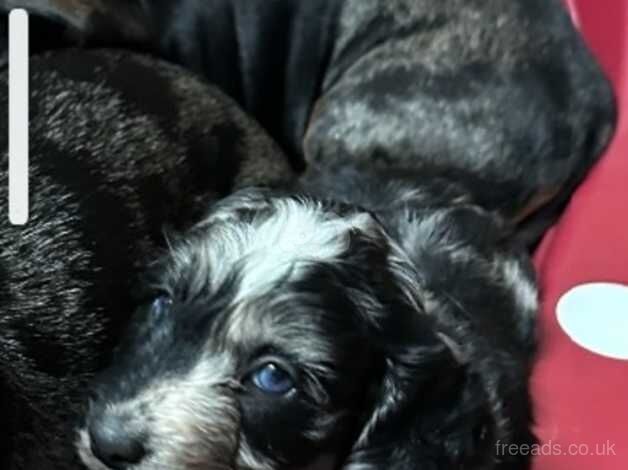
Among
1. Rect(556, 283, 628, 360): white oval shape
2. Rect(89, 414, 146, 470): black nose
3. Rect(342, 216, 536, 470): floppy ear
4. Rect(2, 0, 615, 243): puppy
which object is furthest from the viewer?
Rect(2, 0, 615, 243): puppy

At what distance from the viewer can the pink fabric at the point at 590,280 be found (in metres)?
2.14

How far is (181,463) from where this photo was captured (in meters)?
1.65

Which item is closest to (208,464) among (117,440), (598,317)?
(117,440)

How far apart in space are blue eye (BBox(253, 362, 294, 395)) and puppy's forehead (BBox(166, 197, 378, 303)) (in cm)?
9

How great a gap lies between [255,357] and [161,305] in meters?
A: 0.18

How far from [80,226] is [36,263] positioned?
9 centimetres

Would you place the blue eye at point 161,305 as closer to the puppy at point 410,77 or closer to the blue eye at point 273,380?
the blue eye at point 273,380

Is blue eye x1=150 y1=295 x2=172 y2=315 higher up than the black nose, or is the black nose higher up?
blue eye x1=150 y1=295 x2=172 y2=315

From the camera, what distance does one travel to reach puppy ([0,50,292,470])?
1.98 metres

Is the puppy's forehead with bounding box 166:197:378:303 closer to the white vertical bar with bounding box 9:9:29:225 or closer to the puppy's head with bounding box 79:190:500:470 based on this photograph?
the puppy's head with bounding box 79:190:500:470

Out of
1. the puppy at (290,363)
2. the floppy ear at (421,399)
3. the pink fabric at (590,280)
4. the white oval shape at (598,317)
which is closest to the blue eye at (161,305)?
the puppy at (290,363)

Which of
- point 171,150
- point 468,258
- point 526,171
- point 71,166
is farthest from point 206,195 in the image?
point 526,171

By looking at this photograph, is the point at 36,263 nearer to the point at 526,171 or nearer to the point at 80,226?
the point at 80,226

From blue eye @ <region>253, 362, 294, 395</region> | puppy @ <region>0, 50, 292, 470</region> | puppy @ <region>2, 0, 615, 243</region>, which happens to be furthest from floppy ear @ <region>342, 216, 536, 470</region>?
puppy @ <region>2, 0, 615, 243</region>
